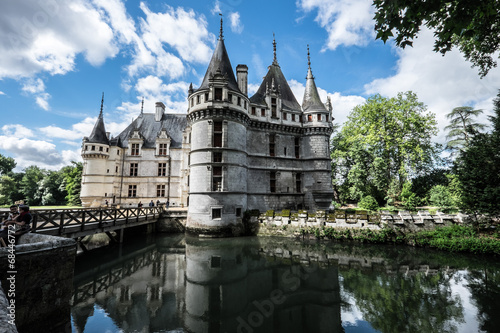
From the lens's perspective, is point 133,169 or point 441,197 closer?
point 441,197

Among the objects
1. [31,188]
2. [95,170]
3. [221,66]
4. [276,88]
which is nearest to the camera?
[221,66]

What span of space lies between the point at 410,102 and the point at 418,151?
5656 mm

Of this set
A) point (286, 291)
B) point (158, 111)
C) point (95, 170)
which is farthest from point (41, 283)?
point (158, 111)

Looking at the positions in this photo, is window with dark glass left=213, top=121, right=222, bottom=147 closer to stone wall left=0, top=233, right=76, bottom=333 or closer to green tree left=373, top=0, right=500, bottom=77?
stone wall left=0, top=233, right=76, bottom=333

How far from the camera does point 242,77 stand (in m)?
21.0

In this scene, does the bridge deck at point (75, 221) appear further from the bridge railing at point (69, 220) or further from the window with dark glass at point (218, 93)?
the window with dark glass at point (218, 93)

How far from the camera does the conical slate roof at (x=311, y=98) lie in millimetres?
22828

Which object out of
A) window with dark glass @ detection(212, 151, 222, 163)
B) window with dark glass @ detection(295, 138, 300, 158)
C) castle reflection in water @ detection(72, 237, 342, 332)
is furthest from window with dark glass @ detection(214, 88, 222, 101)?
castle reflection in water @ detection(72, 237, 342, 332)

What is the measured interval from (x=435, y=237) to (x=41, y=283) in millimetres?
19141

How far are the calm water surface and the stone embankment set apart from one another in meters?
1.83

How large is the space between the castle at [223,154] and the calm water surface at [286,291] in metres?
5.48

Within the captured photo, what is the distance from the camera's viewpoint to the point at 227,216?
691 inches

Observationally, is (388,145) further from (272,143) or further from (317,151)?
(272,143)

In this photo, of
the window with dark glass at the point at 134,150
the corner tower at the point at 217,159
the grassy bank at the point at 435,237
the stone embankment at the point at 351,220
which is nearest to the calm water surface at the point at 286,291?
the grassy bank at the point at 435,237
